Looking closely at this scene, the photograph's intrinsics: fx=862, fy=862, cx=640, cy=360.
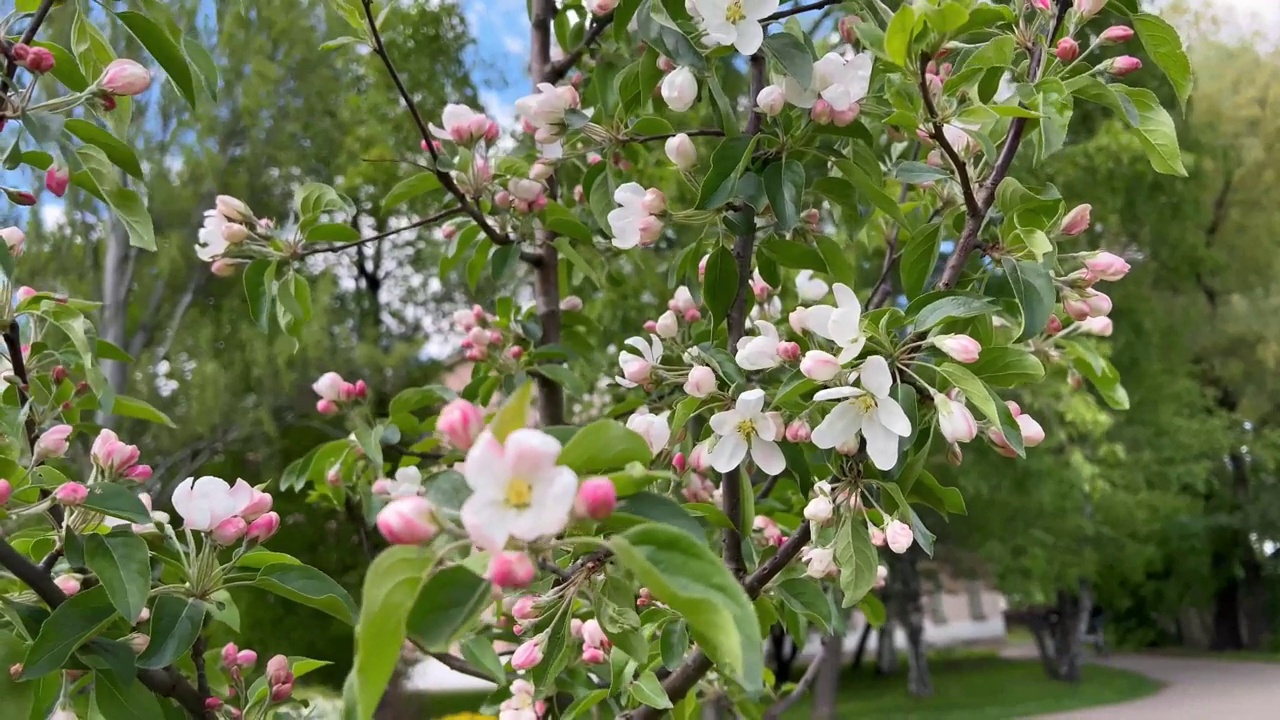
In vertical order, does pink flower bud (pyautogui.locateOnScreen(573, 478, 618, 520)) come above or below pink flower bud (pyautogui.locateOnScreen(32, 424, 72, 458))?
below

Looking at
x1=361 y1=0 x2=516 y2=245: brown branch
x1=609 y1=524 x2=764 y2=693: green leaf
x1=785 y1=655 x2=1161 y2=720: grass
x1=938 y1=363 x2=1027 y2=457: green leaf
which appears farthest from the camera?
x1=785 y1=655 x2=1161 y2=720: grass

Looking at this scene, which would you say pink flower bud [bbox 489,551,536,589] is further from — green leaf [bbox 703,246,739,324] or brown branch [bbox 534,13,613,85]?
brown branch [bbox 534,13,613,85]

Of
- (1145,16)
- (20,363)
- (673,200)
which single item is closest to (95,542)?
(20,363)

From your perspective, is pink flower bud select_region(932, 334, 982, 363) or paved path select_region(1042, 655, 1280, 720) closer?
pink flower bud select_region(932, 334, 982, 363)

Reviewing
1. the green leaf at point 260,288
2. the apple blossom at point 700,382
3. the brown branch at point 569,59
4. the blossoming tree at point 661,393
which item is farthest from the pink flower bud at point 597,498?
the brown branch at point 569,59

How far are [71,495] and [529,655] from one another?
47 centimetres

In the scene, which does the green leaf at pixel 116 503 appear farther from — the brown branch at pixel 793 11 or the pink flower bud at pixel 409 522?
the brown branch at pixel 793 11

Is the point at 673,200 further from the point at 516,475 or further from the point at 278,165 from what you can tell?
the point at 278,165

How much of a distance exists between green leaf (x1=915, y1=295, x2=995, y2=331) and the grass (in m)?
7.91

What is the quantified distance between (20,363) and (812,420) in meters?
0.87

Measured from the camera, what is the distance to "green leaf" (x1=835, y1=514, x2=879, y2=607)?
84cm

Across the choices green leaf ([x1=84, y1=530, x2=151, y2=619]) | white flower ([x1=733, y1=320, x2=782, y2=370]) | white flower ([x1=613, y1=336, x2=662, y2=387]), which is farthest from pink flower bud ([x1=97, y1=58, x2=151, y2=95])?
white flower ([x1=733, y1=320, x2=782, y2=370])

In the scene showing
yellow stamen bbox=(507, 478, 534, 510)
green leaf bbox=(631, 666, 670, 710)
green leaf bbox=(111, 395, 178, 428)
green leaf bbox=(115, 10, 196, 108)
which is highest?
green leaf bbox=(115, 10, 196, 108)

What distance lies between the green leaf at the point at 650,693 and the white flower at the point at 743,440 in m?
0.29
